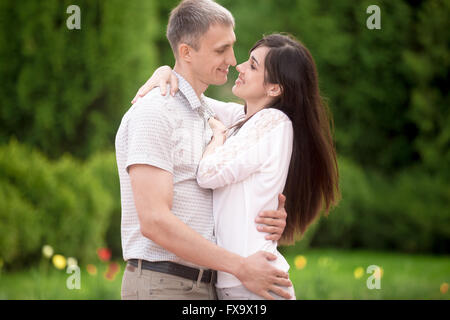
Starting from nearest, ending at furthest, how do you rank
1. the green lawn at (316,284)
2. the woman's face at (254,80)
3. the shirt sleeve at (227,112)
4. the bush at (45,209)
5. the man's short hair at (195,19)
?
the man's short hair at (195,19) → the woman's face at (254,80) → the shirt sleeve at (227,112) → the green lawn at (316,284) → the bush at (45,209)

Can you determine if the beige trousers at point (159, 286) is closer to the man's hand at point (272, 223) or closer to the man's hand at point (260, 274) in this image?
the man's hand at point (260, 274)

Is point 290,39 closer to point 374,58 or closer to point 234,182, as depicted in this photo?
A: point 234,182

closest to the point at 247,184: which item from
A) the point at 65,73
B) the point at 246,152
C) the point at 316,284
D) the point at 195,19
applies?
the point at 246,152

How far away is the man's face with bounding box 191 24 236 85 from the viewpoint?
2598 millimetres


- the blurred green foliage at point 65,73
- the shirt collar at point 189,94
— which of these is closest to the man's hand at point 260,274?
the shirt collar at point 189,94

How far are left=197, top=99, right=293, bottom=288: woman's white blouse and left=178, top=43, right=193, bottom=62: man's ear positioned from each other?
48 cm

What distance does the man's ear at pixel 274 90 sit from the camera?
2645mm

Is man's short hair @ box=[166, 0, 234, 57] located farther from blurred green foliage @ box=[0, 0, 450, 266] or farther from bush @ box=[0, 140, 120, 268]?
blurred green foliage @ box=[0, 0, 450, 266]

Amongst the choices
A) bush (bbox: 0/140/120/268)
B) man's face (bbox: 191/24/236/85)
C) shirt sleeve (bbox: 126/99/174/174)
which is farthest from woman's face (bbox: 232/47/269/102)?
bush (bbox: 0/140/120/268)

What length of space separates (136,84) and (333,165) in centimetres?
671

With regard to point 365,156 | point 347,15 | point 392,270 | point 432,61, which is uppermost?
point 347,15

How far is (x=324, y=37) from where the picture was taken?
1009cm

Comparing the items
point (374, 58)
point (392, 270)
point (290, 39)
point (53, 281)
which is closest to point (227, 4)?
point (374, 58)

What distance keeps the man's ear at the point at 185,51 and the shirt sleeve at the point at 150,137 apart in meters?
0.40
